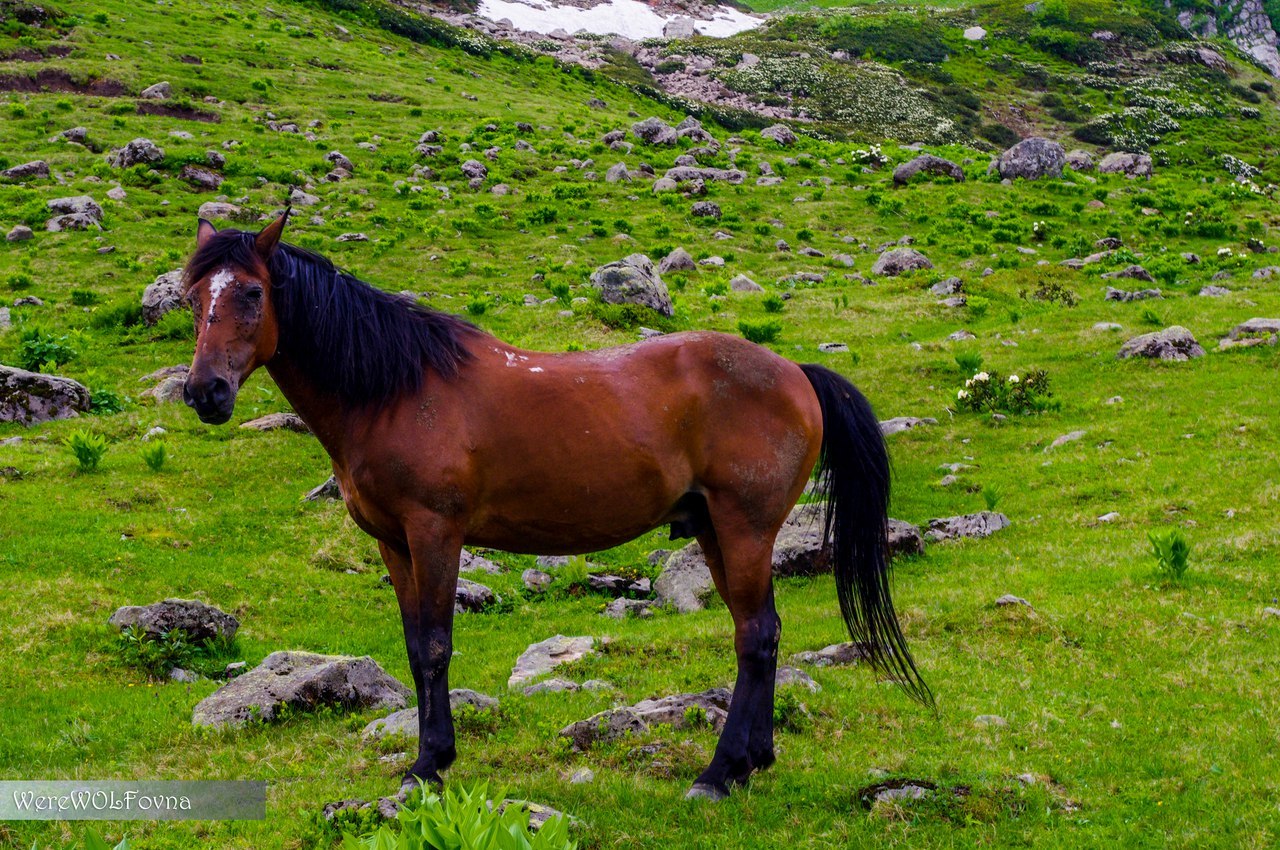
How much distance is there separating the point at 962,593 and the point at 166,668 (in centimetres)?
895

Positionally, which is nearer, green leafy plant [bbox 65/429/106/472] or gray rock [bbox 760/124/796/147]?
green leafy plant [bbox 65/429/106/472]

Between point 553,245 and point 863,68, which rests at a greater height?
point 863,68

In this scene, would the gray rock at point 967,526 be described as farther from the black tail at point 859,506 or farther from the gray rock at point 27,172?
the gray rock at point 27,172

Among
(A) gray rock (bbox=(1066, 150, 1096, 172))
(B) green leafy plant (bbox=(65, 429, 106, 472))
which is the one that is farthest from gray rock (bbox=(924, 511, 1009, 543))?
(A) gray rock (bbox=(1066, 150, 1096, 172))

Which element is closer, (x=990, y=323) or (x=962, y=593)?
(x=962, y=593)

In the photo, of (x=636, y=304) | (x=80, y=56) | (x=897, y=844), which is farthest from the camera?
(x=80, y=56)

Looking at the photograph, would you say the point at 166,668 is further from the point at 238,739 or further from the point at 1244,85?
the point at 1244,85

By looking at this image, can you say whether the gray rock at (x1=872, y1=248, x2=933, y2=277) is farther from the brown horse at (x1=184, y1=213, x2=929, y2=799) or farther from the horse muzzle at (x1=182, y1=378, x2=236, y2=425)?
the horse muzzle at (x1=182, y1=378, x2=236, y2=425)

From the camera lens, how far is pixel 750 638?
745cm

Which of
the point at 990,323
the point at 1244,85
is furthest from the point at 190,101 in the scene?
the point at 1244,85

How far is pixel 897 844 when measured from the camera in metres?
6.29

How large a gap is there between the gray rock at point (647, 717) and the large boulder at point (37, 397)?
14.5 metres

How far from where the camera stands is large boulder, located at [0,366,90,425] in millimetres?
17828

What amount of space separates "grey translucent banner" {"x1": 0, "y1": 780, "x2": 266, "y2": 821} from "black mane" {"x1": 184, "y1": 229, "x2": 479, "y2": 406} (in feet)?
9.63
